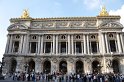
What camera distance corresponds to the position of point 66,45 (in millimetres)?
48000

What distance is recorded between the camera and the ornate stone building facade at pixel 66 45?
45.1 meters

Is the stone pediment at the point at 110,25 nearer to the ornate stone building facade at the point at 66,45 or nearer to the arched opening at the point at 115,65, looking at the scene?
the ornate stone building facade at the point at 66,45

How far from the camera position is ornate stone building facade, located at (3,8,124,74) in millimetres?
45094

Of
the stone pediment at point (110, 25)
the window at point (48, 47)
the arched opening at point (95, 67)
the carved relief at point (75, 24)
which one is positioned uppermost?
the carved relief at point (75, 24)

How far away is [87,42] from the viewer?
47250 mm

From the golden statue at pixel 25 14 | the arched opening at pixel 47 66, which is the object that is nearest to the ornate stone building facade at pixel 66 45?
the arched opening at pixel 47 66

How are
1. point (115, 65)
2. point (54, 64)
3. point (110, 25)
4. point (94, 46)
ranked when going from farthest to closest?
point (94, 46)
point (110, 25)
point (115, 65)
point (54, 64)

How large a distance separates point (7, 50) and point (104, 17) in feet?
90.6

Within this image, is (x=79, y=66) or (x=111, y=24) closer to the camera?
(x=79, y=66)

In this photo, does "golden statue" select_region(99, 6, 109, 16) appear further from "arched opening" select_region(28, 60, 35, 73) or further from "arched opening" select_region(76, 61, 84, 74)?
"arched opening" select_region(28, 60, 35, 73)

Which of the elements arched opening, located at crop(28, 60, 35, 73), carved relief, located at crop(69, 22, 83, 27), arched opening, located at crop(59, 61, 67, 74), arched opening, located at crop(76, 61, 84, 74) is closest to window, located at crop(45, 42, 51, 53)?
arched opening, located at crop(28, 60, 35, 73)

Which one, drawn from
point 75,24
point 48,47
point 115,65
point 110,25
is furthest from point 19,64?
point 110,25

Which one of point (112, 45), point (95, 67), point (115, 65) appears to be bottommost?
point (95, 67)

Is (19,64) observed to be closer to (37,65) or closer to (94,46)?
(37,65)
